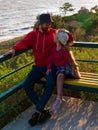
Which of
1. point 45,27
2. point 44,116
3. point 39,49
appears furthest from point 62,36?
point 44,116

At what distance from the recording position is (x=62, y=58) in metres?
5.02

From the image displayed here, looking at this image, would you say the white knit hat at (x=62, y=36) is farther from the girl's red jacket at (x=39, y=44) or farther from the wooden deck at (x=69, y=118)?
the wooden deck at (x=69, y=118)

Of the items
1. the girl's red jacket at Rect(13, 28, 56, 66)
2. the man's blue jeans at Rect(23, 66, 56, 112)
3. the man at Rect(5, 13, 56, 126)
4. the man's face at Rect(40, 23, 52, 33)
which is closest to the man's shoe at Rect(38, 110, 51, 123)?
the man at Rect(5, 13, 56, 126)

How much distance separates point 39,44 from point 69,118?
1.11m

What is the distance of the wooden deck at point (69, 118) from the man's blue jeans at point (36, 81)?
277 mm

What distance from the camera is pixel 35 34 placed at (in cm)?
519

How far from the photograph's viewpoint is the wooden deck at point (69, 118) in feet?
15.8

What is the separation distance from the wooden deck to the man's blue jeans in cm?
28

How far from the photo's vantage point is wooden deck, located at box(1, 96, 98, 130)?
4809 mm

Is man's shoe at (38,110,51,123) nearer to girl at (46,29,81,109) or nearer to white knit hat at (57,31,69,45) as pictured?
girl at (46,29,81,109)

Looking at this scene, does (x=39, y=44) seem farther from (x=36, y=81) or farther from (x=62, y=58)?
(x=36, y=81)

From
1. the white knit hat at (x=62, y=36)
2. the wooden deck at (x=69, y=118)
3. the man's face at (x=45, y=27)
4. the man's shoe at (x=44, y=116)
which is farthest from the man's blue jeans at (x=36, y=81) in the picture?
the man's face at (x=45, y=27)

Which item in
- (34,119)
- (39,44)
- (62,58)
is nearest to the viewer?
(34,119)

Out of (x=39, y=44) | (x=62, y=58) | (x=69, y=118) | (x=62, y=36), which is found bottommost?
(x=69, y=118)
